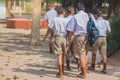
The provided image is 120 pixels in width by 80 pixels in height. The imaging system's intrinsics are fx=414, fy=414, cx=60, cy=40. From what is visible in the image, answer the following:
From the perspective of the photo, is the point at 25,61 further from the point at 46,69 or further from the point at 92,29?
the point at 92,29

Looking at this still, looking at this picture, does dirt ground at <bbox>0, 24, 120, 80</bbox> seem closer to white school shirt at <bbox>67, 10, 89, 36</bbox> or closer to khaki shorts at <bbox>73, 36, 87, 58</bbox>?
khaki shorts at <bbox>73, 36, 87, 58</bbox>

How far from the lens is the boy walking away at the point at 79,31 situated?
32.4 ft

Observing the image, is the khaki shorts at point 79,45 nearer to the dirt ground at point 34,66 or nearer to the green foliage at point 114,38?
the dirt ground at point 34,66

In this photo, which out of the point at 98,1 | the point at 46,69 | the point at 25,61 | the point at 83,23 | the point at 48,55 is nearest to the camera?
the point at 83,23

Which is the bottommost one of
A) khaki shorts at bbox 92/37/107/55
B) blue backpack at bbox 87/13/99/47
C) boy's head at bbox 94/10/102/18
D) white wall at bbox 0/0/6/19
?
white wall at bbox 0/0/6/19

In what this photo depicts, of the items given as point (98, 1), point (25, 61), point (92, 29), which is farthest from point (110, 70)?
point (98, 1)

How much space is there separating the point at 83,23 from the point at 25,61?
11.4 ft

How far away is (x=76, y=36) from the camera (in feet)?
32.7

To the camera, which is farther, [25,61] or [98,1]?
[98,1]

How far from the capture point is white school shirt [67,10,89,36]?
9.86 m

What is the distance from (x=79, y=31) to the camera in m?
9.89

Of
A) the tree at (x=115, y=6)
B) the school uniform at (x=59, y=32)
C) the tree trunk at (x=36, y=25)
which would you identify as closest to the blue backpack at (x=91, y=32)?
the school uniform at (x=59, y=32)

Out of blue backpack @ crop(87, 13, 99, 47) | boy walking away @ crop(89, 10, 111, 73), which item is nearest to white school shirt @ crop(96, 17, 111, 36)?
boy walking away @ crop(89, 10, 111, 73)

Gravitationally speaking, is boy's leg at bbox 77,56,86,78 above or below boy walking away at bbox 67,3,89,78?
below
